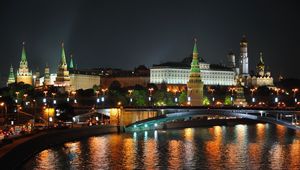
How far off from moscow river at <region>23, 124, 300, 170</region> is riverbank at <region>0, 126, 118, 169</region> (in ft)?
2.13

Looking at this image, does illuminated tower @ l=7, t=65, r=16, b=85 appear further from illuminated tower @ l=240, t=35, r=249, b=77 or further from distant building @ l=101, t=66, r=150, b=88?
illuminated tower @ l=240, t=35, r=249, b=77

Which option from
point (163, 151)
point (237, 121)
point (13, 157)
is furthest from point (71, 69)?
point (13, 157)

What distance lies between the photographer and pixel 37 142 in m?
46.3

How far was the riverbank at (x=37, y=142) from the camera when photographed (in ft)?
119

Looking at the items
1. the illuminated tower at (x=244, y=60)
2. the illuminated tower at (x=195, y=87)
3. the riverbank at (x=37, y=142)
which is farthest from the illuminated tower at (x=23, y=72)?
the riverbank at (x=37, y=142)

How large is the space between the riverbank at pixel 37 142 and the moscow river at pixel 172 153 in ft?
2.13

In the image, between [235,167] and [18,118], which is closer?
[235,167]

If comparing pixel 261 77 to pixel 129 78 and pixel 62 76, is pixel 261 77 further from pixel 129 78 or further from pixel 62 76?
pixel 62 76

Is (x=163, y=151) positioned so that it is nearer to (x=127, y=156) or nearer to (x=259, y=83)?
(x=127, y=156)

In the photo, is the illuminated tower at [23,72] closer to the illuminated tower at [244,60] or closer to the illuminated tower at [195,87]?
the illuminated tower at [195,87]

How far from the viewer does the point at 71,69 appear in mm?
164750

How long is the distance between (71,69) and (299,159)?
12430 centimetres

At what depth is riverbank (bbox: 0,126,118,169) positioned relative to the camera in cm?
3612

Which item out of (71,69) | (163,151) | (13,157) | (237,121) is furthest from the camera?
(71,69)
